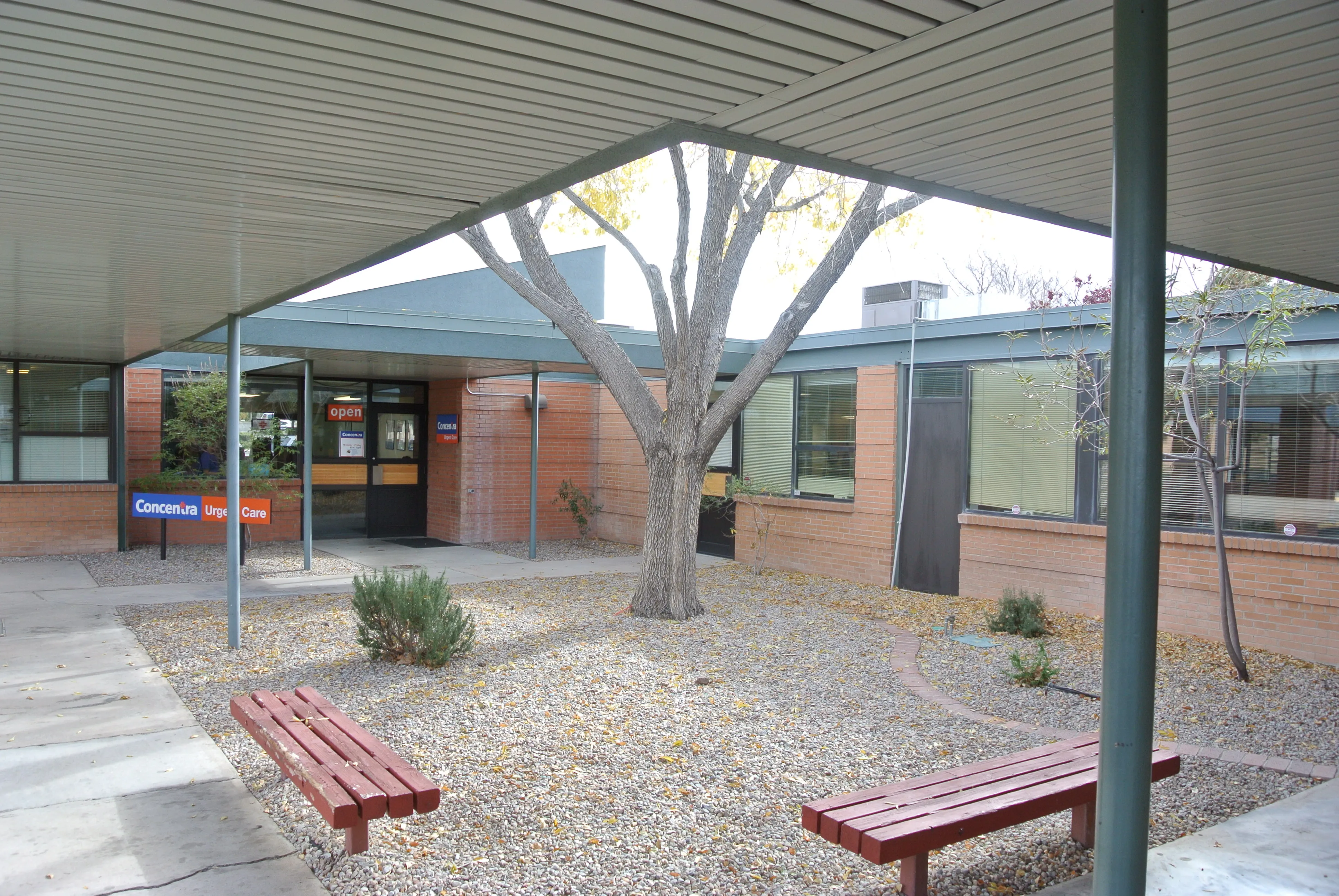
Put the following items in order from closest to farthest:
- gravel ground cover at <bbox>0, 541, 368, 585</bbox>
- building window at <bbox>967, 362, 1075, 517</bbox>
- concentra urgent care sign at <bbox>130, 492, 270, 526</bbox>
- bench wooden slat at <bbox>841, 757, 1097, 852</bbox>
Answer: bench wooden slat at <bbox>841, 757, 1097, 852</bbox>, building window at <bbox>967, 362, 1075, 517</bbox>, concentra urgent care sign at <bbox>130, 492, 270, 526</bbox>, gravel ground cover at <bbox>0, 541, 368, 585</bbox>

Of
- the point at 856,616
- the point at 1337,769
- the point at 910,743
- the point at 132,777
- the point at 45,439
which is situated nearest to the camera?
the point at 132,777

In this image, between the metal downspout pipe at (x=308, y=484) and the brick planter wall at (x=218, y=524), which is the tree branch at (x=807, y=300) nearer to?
the metal downspout pipe at (x=308, y=484)

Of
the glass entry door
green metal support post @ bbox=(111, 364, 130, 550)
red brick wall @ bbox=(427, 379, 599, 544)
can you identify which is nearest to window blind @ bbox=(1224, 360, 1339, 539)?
red brick wall @ bbox=(427, 379, 599, 544)

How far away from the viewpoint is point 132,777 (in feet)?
15.9

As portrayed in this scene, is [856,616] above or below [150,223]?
below

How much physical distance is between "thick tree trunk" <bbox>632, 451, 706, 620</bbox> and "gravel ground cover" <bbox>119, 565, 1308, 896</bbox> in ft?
1.00

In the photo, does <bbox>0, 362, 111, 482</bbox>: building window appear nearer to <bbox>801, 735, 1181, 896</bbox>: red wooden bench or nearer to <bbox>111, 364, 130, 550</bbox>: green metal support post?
<bbox>111, 364, 130, 550</bbox>: green metal support post

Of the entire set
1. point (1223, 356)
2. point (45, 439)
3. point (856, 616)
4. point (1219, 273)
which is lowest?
point (856, 616)

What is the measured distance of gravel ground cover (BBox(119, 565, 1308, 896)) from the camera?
12.7 feet

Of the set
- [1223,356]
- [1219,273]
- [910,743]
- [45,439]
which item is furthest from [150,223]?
[45,439]

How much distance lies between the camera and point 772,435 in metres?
13.8

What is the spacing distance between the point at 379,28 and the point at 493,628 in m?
6.72

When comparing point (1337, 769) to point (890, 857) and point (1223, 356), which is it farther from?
point (1223, 356)

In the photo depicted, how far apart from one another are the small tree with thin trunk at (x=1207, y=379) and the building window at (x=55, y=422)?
12.7 metres
